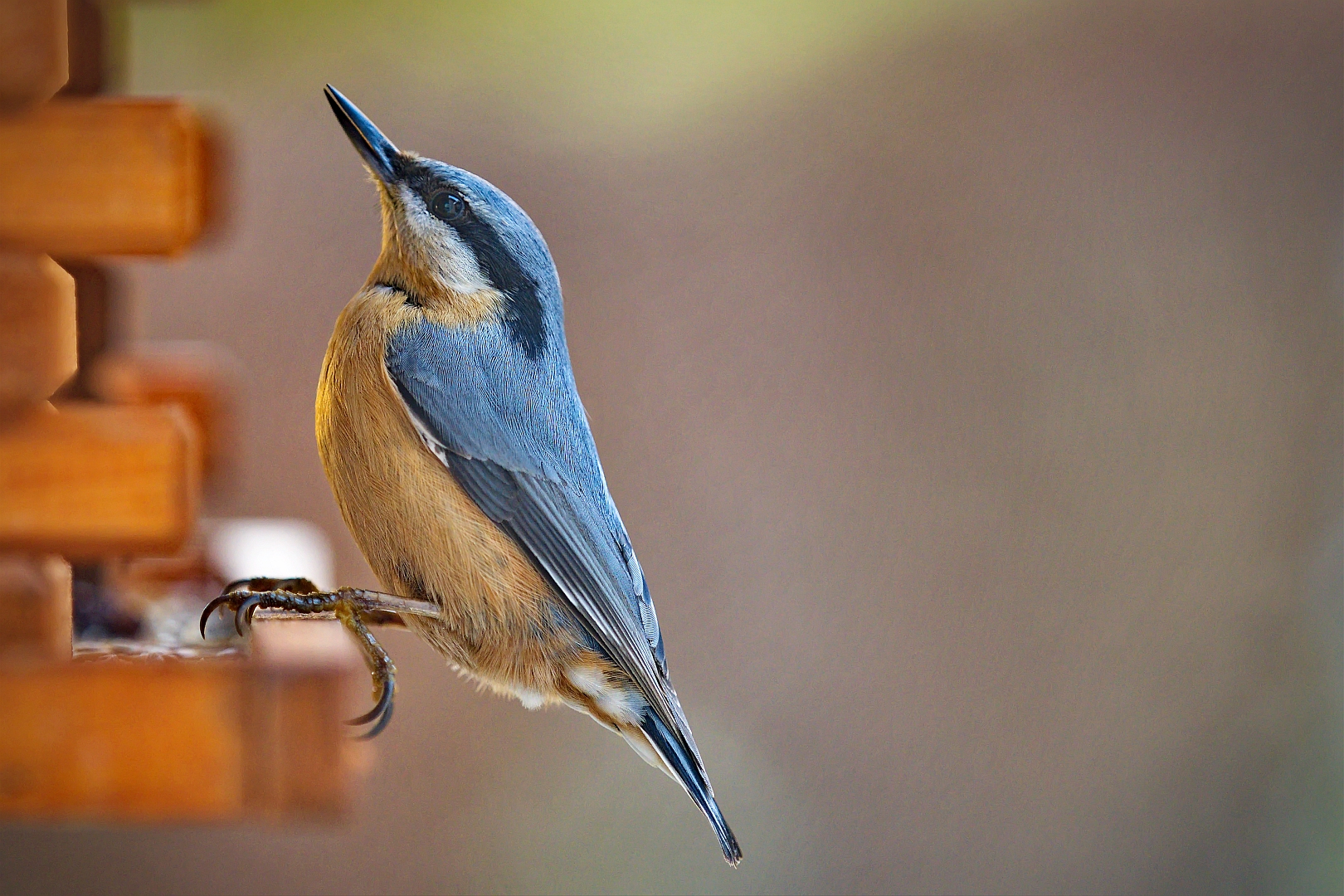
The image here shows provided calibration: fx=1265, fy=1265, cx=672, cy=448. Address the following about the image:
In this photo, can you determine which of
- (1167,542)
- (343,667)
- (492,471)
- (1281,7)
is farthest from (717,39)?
(343,667)

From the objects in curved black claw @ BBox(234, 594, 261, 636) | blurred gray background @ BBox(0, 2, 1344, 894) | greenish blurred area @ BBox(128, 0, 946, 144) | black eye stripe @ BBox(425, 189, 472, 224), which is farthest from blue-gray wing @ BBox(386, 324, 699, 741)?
greenish blurred area @ BBox(128, 0, 946, 144)

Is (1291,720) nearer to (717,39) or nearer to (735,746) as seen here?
(735,746)

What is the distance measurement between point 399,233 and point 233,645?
0.53 meters

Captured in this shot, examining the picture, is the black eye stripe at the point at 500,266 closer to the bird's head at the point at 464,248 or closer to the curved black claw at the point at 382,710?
the bird's head at the point at 464,248

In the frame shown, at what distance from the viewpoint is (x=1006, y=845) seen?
3.07m

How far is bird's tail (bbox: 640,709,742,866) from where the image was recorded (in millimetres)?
1467

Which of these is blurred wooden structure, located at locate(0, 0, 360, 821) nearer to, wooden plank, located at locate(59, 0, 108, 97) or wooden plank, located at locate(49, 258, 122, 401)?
wooden plank, located at locate(59, 0, 108, 97)

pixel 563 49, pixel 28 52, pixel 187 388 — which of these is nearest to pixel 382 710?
pixel 28 52

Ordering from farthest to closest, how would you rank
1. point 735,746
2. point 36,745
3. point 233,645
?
1. point 735,746
2. point 233,645
3. point 36,745

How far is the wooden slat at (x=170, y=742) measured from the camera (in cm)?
105

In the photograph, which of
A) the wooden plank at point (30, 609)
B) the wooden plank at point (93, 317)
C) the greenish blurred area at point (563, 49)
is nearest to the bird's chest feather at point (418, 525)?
the wooden plank at point (30, 609)

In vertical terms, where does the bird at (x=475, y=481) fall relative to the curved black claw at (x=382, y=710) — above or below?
above

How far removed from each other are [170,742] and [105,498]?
214mm

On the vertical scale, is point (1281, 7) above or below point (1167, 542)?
above
